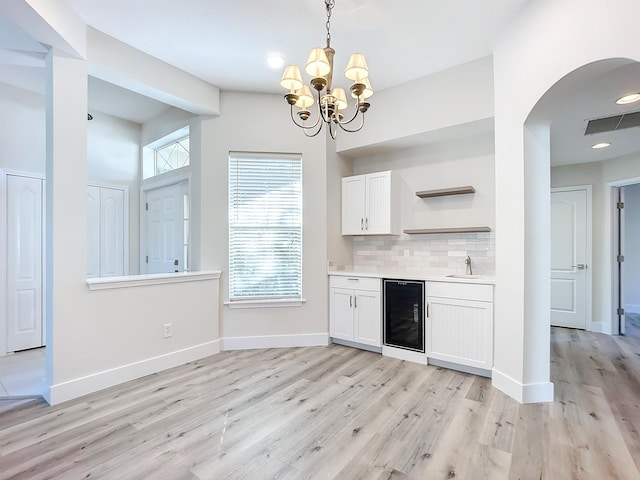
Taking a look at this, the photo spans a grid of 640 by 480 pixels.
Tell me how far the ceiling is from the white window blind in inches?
38.1

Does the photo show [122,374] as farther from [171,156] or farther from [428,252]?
[428,252]

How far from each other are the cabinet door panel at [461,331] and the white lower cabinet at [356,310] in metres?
0.62

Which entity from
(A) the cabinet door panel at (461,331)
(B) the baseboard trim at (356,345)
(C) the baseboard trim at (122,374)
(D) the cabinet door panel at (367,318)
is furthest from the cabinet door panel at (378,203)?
(C) the baseboard trim at (122,374)

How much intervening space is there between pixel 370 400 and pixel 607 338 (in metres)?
3.98

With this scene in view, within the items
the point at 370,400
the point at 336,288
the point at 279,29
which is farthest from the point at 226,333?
the point at 279,29

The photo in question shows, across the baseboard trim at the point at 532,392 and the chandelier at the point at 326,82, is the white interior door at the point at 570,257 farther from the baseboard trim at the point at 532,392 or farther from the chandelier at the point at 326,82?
the chandelier at the point at 326,82

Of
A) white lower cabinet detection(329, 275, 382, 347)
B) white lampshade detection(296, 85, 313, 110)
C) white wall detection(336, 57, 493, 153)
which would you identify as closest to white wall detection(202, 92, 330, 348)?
white lower cabinet detection(329, 275, 382, 347)

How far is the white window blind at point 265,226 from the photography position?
12.9ft

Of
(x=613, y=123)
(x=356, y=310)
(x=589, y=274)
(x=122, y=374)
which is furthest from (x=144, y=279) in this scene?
(x=589, y=274)

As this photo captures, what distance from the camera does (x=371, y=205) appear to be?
4109 mm

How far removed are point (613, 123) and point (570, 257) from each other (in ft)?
7.67

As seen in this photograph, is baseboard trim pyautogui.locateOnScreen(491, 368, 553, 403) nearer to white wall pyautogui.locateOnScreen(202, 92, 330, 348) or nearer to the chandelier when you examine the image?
white wall pyautogui.locateOnScreen(202, 92, 330, 348)

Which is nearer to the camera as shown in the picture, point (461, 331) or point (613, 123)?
point (461, 331)

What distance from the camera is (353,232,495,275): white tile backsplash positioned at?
361cm
